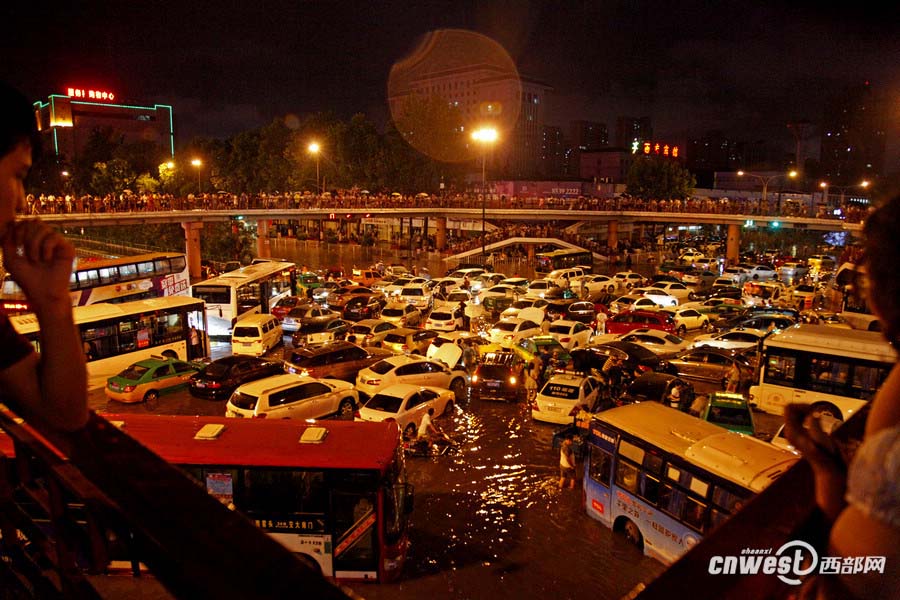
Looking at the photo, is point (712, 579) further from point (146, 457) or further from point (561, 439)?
point (561, 439)

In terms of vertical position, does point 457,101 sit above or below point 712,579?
above

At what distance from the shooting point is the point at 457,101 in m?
149

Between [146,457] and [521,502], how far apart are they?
11.2 meters

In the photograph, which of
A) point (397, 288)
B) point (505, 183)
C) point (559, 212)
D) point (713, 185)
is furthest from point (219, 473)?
point (713, 185)

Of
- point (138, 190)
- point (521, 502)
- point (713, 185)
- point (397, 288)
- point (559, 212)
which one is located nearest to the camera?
point (521, 502)

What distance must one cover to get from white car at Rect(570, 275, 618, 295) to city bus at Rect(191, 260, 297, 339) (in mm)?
15720

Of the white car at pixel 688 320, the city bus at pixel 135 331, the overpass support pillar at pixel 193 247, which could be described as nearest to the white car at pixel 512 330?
the white car at pixel 688 320

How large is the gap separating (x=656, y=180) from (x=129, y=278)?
57.6 meters

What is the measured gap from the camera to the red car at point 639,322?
2466cm

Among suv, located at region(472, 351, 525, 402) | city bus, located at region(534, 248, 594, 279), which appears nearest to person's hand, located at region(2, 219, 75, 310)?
suv, located at region(472, 351, 525, 402)

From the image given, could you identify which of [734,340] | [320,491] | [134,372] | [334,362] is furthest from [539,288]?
[320,491]

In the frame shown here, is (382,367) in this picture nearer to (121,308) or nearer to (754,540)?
(121,308)

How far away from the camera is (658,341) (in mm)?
22062

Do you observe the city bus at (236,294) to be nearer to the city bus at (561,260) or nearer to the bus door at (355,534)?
the bus door at (355,534)
